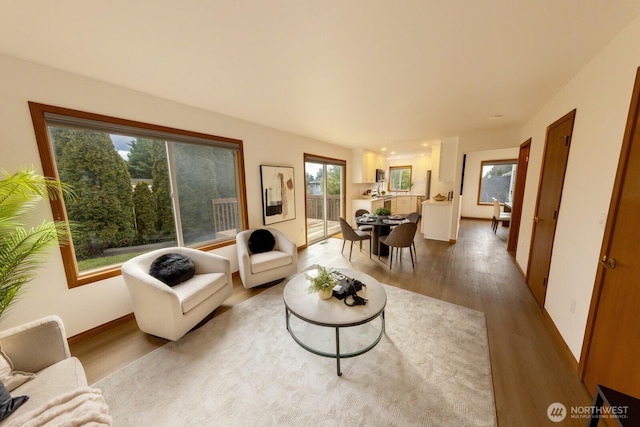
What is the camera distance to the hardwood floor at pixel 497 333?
4.79 ft

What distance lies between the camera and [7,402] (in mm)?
977

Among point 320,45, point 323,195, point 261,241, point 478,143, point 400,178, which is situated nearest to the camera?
point 320,45

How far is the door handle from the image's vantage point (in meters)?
1.34

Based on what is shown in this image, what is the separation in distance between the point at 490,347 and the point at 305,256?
2963 millimetres

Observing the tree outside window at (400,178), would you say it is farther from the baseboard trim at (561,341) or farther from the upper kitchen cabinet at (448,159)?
the baseboard trim at (561,341)

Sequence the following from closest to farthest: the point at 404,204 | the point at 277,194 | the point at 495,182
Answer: the point at 277,194 < the point at 495,182 < the point at 404,204

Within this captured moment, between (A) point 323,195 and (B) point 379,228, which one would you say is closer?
(B) point 379,228

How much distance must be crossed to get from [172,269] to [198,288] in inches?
14.4

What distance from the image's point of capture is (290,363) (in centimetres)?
175

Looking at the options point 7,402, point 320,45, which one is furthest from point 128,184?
point 320,45

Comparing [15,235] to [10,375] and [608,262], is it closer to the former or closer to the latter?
[10,375]

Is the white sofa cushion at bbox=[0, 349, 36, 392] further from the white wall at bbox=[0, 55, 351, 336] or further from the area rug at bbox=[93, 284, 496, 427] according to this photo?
the white wall at bbox=[0, 55, 351, 336]

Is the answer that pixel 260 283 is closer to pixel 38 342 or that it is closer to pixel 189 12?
pixel 38 342

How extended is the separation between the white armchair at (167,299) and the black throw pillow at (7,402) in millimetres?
844
